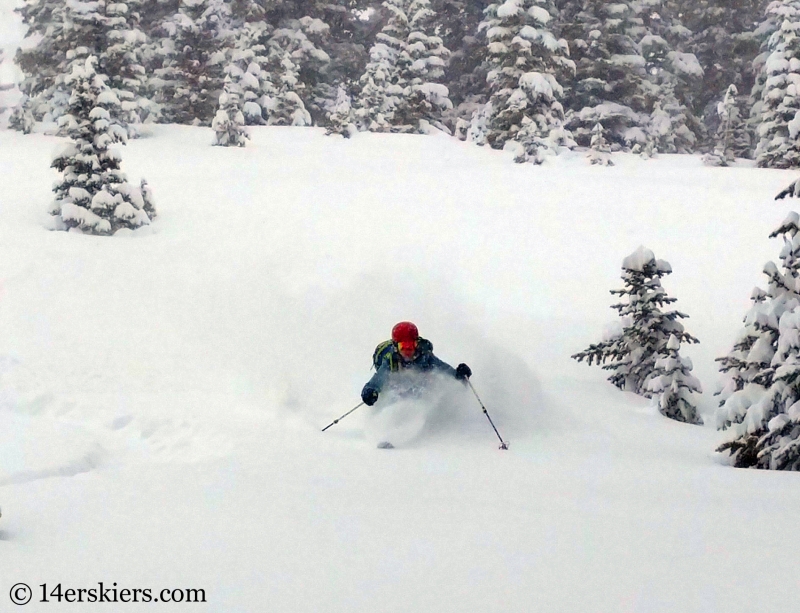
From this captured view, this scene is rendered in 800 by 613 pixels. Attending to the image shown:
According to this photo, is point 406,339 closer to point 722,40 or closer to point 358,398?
point 358,398

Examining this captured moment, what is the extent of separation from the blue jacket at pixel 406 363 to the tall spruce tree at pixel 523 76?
16.5 metres

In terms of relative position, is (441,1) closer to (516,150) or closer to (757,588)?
(516,150)

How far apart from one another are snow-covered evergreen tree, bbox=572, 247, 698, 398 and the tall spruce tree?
13.8 meters

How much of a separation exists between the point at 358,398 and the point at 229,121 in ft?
53.7

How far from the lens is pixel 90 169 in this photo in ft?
53.1

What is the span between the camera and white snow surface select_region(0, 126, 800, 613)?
374 centimetres

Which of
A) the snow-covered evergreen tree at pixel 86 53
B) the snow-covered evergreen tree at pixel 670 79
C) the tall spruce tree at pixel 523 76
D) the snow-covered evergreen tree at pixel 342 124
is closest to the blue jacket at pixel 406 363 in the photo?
the tall spruce tree at pixel 523 76

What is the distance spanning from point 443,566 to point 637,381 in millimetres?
7490

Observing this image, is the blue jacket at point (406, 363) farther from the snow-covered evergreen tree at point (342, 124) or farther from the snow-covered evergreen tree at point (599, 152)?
the snow-covered evergreen tree at point (342, 124)

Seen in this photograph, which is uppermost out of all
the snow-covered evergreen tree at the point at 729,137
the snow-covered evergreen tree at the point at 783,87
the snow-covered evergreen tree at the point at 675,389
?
the snow-covered evergreen tree at the point at 783,87

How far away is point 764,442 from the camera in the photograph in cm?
643

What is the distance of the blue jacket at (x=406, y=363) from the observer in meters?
8.22

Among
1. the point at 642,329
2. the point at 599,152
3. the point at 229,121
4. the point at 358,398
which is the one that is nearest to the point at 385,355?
the point at 358,398

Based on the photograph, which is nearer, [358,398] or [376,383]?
[376,383]
